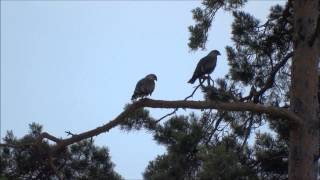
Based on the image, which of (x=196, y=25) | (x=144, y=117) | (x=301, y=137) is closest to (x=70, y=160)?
(x=144, y=117)

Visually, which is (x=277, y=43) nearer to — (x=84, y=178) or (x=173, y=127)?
(x=173, y=127)

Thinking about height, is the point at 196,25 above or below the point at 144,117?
above

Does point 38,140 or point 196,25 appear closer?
point 38,140

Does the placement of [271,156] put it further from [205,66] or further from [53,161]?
[53,161]

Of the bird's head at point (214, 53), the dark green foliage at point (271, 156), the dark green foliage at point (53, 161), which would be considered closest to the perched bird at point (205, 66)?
the bird's head at point (214, 53)

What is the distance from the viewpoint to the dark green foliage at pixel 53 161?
6452 mm

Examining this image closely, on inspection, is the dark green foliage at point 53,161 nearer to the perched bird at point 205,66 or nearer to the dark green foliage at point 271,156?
the perched bird at point 205,66

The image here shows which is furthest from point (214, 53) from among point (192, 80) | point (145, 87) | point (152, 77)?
point (145, 87)

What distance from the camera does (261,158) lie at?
705cm

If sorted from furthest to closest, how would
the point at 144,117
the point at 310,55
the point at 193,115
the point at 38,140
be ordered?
the point at 193,115 → the point at 144,117 → the point at 310,55 → the point at 38,140

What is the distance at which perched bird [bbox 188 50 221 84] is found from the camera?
7.63m

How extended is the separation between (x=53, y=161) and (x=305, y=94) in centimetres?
262

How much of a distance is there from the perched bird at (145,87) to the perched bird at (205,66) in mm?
510

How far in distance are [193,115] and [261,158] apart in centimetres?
97
